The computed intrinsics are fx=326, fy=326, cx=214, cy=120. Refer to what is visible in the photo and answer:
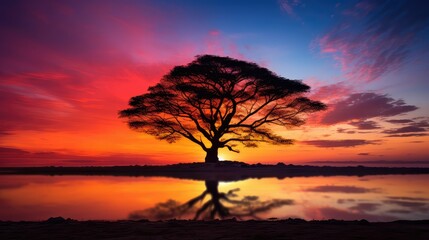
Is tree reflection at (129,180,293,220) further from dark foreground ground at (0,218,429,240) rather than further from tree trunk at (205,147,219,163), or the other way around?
tree trunk at (205,147,219,163)

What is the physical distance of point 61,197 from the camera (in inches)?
372

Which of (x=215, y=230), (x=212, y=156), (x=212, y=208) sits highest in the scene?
(x=212, y=156)

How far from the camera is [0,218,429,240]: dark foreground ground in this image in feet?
14.4

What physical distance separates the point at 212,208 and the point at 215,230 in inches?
108

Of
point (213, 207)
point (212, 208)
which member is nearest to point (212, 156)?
point (213, 207)

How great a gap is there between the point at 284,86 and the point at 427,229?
2246 centimetres

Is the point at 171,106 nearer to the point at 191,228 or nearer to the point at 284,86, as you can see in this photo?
the point at 284,86

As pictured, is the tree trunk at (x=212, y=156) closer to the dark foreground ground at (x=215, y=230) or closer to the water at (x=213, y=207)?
the water at (x=213, y=207)

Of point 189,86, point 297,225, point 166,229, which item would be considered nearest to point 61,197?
point 166,229

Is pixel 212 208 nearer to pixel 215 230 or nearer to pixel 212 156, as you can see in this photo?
pixel 215 230

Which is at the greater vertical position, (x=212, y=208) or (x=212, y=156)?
(x=212, y=156)

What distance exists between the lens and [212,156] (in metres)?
26.9

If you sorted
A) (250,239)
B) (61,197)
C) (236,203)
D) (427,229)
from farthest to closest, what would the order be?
(61,197), (236,203), (427,229), (250,239)

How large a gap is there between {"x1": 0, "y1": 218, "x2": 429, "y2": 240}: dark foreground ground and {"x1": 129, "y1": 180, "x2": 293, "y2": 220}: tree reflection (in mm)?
1034
